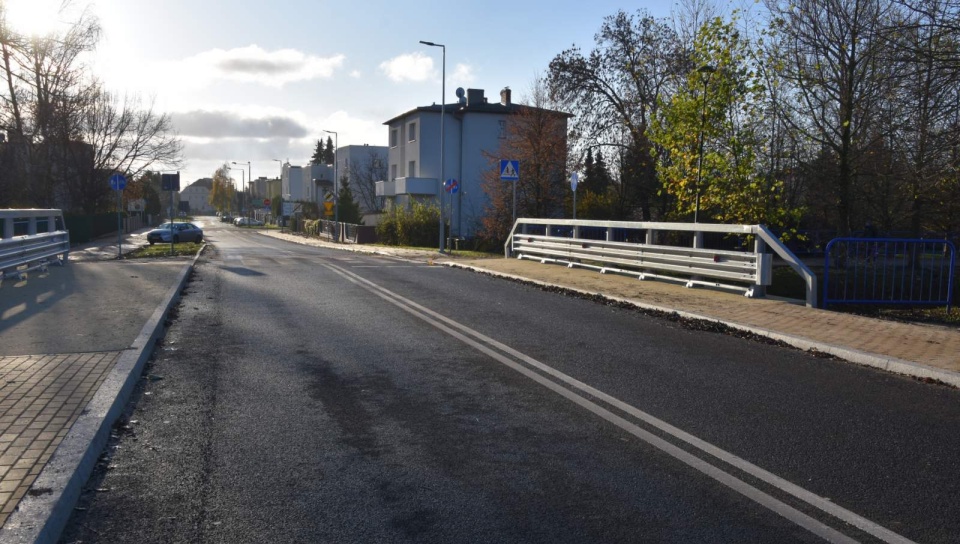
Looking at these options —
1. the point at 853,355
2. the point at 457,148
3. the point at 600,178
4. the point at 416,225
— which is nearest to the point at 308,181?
the point at 457,148

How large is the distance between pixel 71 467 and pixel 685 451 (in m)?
3.83

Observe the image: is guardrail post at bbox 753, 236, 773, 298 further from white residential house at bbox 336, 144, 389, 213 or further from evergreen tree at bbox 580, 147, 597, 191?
white residential house at bbox 336, 144, 389, 213

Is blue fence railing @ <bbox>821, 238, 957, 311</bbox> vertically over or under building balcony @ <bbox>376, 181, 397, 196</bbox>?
under

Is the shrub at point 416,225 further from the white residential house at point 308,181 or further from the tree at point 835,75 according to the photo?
the white residential house at point 308,181

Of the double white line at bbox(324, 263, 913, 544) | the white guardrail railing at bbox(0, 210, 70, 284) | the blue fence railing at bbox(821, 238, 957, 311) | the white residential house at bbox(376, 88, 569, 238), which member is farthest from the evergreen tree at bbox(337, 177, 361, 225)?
the double white line at bbox(324, 263, 913, 544)

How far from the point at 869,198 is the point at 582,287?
12438mm

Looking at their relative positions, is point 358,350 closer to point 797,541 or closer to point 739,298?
point 797,541

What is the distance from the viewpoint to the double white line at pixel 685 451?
3922 millimetres

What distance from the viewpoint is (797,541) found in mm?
3734

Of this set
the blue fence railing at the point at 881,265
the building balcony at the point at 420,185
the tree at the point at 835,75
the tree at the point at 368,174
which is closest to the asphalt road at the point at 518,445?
the blue fence railing at the point at 881,265

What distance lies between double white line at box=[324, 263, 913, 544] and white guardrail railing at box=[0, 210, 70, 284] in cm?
947

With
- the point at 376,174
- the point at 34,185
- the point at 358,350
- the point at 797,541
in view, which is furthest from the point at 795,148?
the point at 376,174

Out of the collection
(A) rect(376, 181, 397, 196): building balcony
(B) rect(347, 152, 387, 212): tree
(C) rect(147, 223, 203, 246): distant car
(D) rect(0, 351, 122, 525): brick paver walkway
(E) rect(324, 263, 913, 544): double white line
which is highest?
(B) rect(347, 152, 387, 212): tree

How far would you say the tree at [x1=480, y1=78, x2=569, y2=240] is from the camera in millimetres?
35406
